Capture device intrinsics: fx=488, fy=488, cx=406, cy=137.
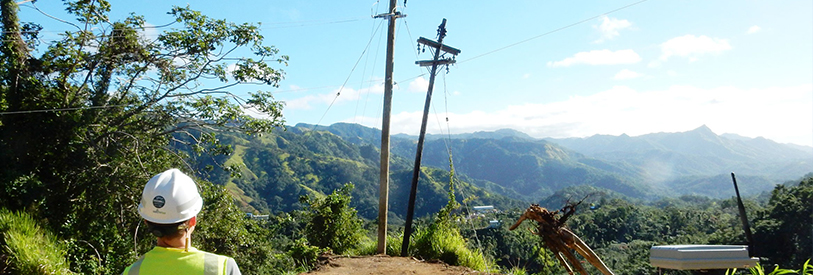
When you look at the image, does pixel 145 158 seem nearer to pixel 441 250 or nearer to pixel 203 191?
pixel 203 191

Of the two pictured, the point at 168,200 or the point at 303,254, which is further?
the point at 303,254

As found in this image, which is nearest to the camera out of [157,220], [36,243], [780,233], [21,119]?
[157,220]

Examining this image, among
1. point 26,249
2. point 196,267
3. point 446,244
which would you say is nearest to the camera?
point 196,267

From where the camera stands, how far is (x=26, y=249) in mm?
6992

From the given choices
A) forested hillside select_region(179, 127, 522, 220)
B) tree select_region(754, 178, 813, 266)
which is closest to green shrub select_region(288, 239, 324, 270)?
tree select_region(754, 178, 813, 266)

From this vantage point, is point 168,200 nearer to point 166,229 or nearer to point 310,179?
point 166,229

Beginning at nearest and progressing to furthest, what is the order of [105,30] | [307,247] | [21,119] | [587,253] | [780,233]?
1. [587,253]
2. [21,119]
3. [105,30]
4. [307,247]
5. [780,233]

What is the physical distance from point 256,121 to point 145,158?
8.42 ft

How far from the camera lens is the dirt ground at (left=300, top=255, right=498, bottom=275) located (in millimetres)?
9492

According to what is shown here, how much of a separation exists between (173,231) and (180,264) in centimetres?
17

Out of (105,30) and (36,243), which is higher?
(105,30)

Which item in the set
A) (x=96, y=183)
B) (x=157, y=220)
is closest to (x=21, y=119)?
(x=96, y=183)

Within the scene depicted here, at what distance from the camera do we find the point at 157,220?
2.01 metres

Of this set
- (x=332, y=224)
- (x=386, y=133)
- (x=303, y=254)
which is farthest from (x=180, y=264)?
(x=332, y=224)
